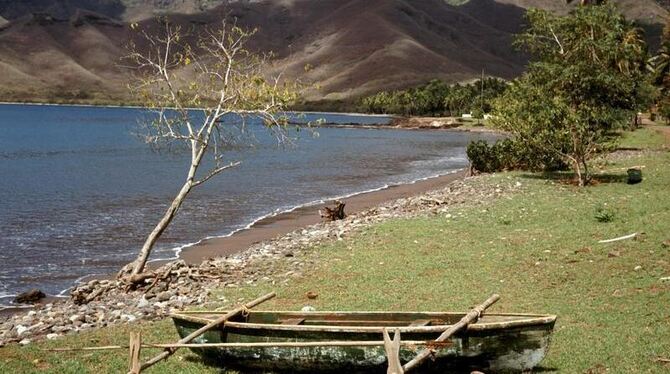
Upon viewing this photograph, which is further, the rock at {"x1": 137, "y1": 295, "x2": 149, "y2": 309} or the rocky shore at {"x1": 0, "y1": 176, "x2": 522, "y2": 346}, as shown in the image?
the rock at {"x1": 137, "y1": 295, "x2": 149, "y2": 309}

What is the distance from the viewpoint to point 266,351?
10055mm

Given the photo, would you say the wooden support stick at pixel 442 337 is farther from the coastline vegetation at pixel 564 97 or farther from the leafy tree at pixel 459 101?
the leafy tree at pixel 459 101

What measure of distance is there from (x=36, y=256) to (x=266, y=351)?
17.2m

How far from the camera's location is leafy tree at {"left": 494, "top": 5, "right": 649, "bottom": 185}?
3012 cm

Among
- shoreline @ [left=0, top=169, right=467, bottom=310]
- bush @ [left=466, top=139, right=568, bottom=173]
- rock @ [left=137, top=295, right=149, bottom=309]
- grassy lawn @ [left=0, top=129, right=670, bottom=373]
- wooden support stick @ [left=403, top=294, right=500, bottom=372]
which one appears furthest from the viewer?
bush @ [left=466, top=139, right=568, bottom=173]

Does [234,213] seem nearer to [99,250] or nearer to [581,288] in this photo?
[99,250]

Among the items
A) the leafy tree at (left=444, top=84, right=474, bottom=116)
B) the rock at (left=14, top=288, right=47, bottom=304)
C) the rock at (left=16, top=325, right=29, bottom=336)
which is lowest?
the rock at (left=14, top=288, right=47, bottom=304)

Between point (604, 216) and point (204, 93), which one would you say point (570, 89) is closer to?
point (604, 216)

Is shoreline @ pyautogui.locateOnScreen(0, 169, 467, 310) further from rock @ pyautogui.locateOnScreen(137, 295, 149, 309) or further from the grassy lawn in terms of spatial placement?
the grassy lawn

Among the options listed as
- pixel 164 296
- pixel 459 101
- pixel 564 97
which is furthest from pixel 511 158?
pixel 459 101

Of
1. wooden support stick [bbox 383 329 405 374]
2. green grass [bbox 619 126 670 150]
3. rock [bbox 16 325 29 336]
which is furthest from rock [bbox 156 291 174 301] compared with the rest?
green grass [bbox 619 126 670 150]

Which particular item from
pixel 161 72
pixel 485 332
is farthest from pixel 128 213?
pixel 485 332

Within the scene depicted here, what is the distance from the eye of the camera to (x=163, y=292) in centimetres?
1631

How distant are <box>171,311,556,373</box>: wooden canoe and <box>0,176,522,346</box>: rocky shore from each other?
4359 mm
